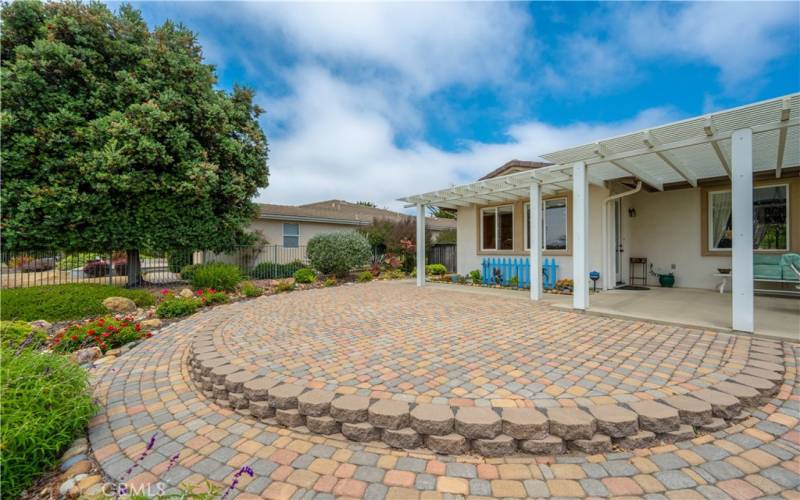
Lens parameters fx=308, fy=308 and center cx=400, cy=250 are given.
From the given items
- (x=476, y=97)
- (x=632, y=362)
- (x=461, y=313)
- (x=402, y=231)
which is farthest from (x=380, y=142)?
(x=632, y=362)

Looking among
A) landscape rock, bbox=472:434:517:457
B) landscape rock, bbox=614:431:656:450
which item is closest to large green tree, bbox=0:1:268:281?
landscape rock, bbox=472:434:517:457

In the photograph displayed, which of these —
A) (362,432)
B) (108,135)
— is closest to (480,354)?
(362,432)

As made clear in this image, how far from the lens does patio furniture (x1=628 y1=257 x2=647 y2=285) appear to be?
8.68m

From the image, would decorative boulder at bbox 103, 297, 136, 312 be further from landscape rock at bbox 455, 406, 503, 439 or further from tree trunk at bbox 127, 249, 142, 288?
landscape rock at bbox 455, 406, 503, 439

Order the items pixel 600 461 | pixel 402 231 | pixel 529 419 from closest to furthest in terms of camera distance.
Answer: pixel 600 461
pixel 529 419
pixel 402 231

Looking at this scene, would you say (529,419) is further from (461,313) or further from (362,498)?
(461,313)

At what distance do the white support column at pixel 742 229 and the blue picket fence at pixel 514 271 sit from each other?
4.26m

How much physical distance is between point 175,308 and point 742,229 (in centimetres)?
937

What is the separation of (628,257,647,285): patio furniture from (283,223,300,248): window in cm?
1329

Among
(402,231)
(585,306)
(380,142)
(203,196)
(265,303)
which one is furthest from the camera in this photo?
(380,142)

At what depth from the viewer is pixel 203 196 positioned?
28.0 ft

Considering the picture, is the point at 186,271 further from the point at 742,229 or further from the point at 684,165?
the point at 684,165

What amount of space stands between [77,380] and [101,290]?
552 centimetres

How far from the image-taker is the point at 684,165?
6.19 meters
